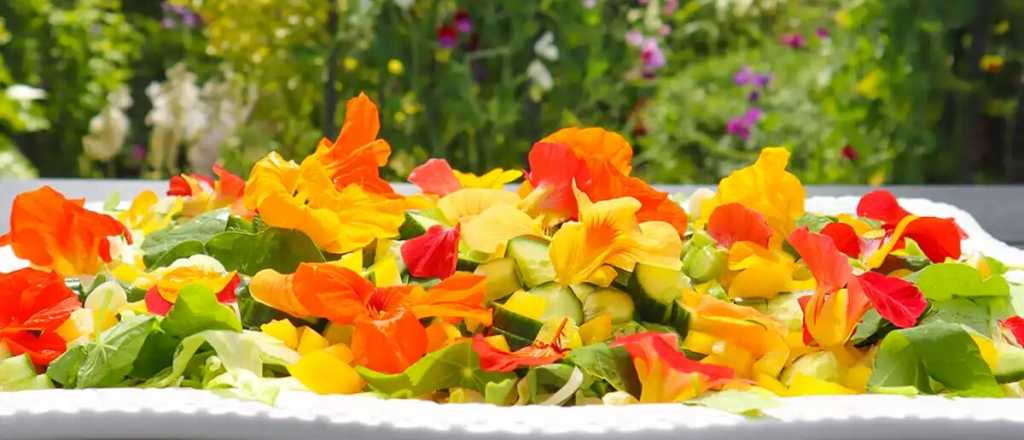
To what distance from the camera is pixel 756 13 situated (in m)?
4.25

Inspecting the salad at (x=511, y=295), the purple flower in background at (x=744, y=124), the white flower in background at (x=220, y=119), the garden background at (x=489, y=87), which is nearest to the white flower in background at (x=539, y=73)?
the garden background at (x=489, y=87)

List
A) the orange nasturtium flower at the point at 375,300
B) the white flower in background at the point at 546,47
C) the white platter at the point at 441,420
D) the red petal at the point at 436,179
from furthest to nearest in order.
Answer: the white flower in background at the point at 546,47
the red petal at the point at 436,179
the orange nasturtium flower at the point at 375,300
the white platter at the point at 441,420

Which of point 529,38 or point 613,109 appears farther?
point 613,109

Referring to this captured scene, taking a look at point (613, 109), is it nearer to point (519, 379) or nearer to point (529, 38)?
point (529, 38)

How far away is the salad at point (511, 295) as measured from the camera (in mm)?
489

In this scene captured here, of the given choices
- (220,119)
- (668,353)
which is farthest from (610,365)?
(220,119)

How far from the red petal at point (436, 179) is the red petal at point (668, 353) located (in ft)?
0.84

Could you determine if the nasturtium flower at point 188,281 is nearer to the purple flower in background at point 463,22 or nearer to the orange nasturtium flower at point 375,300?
the orange nasturtium flower at point 375,300

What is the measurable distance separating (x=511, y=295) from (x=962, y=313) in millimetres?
202

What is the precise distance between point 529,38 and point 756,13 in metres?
2.05

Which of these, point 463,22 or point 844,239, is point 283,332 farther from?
point 463,22

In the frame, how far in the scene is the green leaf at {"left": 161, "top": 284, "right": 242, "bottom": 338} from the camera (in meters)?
0.52

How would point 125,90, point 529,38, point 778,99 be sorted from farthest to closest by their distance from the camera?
point 778,99
point 125,90
point 529,38

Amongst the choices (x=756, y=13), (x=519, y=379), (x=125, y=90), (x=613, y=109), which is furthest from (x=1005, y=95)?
(x=519, y=379)
